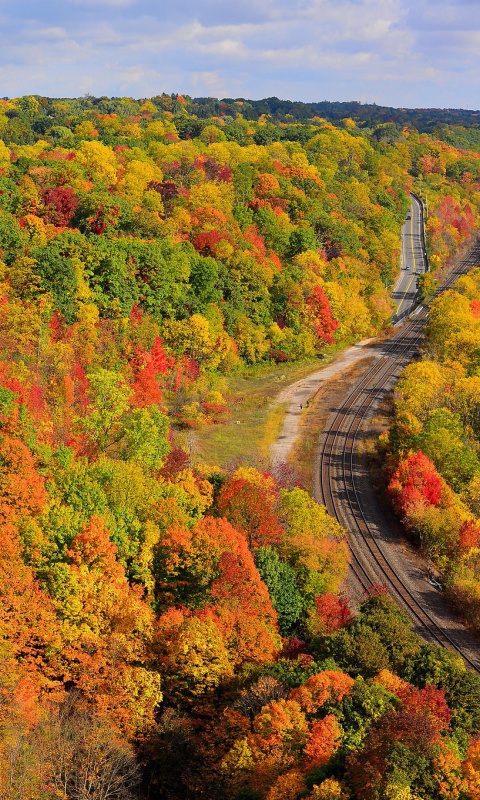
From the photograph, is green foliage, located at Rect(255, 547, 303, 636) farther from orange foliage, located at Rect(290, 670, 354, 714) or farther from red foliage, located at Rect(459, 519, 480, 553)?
red foliage, located at Rect(459, 519, 480, 553)

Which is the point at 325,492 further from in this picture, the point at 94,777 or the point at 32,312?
the point at 94,777

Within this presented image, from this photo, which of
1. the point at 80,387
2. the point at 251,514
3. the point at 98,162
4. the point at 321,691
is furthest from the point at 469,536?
the point at 98,162

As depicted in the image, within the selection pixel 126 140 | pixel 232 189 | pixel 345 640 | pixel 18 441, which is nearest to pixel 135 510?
pixel 18 441

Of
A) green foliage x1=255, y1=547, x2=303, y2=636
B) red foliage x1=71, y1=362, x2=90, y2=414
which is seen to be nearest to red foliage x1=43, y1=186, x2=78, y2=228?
red foliage x1=71, y1=362, x2=90, y2=414

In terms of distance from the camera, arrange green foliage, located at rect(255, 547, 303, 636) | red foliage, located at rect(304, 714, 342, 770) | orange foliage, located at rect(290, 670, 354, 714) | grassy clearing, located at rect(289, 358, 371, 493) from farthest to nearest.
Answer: grassy clearing, located at rect(289, 358, 371, 493) → green foliage, located at rect(255, 547, 303, 636) → orange foliage, located at rect(290, 670, 354, 714) → red foliage, located at rect(304, 714, 342, 770)

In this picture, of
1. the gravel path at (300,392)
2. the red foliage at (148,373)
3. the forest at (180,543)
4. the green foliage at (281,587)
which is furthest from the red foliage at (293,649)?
the red foliage at (148,373)
